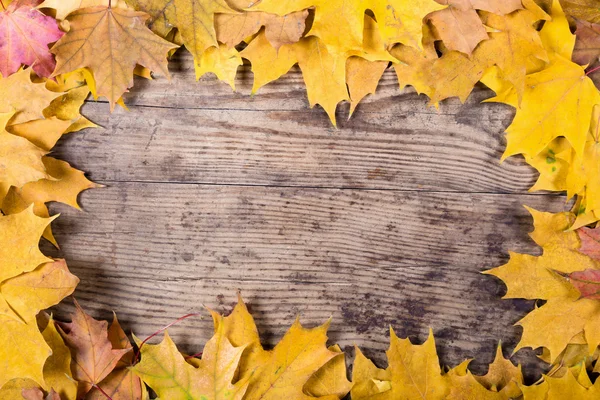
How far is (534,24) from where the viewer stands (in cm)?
125

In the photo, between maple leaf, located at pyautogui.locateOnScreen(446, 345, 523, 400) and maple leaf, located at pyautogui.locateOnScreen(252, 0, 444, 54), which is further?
maple leaf, located at pyautogui.locateOnScreen(446, 345, 523, 400)

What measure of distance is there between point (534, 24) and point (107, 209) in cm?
112

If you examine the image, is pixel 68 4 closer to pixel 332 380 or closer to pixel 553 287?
pixel 332 380

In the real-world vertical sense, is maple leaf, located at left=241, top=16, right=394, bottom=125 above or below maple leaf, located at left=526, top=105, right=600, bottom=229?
above

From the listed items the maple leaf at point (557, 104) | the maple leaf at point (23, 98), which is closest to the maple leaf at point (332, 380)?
the maple leaf at point (557, 104)

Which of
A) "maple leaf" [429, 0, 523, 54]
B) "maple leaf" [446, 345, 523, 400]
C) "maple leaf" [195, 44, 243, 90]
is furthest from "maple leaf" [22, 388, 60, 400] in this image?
"maple leaf" [429, 0, 523, 54]

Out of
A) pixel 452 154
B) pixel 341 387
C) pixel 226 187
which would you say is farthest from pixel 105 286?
pixel 452 154

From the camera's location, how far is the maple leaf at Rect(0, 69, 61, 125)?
3.95 feet

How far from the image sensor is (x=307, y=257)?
131 cm

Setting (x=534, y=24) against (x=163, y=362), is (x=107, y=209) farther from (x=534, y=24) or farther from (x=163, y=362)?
(x=534, y=24)

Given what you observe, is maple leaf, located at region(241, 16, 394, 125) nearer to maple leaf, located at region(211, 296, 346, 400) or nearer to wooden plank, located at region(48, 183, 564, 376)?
wooden plank, located at region(48, 183, 564, 376)

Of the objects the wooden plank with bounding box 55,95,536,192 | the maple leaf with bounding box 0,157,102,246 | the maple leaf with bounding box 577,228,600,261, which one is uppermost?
the wooden plank with bounding box 55,95,536,192

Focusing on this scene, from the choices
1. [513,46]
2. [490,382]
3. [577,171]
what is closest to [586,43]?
[513,46]

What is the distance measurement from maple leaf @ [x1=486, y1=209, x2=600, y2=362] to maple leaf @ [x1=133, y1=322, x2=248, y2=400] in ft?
2.17
